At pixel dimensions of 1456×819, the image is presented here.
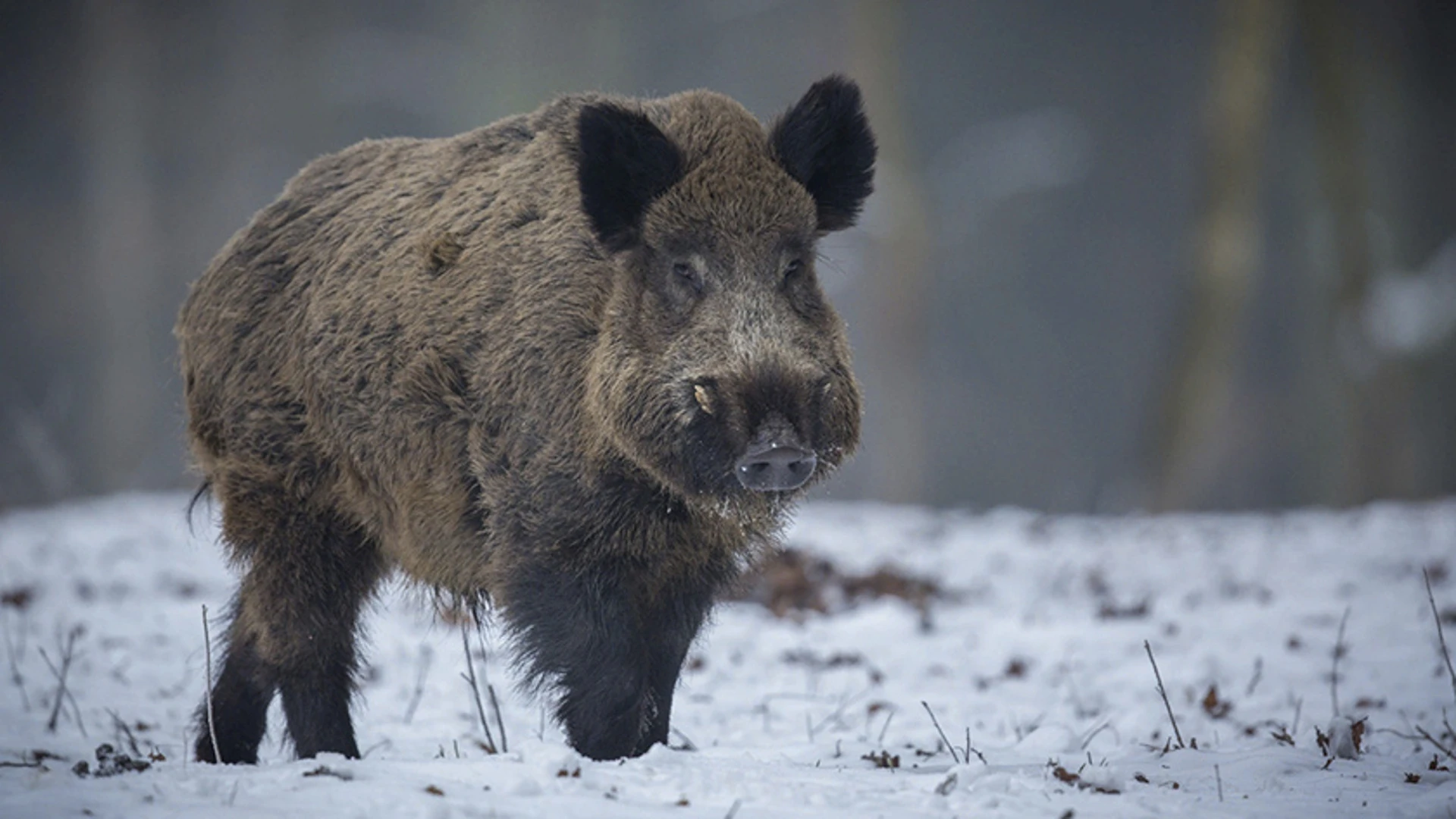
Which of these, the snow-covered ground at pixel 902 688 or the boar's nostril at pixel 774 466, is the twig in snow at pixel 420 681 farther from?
the boar's nostril at pixel 774 466

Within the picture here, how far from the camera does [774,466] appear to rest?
3.89 meters

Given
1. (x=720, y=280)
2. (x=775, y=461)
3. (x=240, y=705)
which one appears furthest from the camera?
(x=240, y=705)

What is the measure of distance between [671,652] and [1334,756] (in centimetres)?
224

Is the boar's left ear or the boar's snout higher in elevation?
the boar's left ear

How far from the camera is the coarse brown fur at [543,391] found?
4.35m

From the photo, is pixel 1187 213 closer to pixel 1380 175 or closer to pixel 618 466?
pixel 1380 175

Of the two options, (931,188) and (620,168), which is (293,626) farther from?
(931,188)


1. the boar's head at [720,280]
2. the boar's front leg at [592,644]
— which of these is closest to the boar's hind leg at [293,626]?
the boar's front leg at [592,644]

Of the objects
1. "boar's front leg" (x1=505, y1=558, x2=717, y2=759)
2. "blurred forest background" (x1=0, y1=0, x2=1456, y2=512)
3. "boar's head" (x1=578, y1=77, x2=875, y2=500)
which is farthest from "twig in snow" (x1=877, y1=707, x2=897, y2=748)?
"blurred forest background" (x1=0, y1=0, x2=1456, y2=512)

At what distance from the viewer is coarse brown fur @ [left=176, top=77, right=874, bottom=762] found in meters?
4.35

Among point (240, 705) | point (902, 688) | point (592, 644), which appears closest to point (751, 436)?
point (592, 644)

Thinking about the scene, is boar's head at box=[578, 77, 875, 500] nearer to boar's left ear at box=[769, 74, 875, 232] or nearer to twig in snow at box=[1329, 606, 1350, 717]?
boar's left ear at box=[769, 74, 875, 232]

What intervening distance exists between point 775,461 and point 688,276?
0.93m

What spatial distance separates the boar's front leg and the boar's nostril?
0.74m
